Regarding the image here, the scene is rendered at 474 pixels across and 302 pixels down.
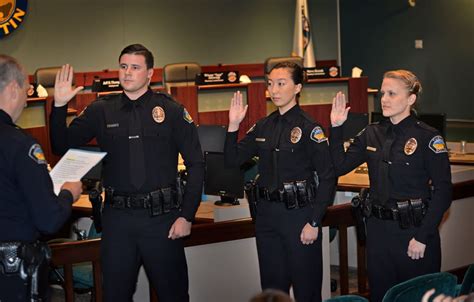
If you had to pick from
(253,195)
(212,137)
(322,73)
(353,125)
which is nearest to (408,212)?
(253,195)

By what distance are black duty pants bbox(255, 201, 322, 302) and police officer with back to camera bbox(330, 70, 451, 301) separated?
0.29 meters

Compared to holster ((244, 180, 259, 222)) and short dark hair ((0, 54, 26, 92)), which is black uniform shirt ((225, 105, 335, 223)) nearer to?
holster ((244, 180, 259, 222))

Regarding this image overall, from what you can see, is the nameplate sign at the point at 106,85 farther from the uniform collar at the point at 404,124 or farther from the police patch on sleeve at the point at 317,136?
the uniform collar at the point at 404,124

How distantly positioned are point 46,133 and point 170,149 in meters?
4.71

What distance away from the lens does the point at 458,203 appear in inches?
219

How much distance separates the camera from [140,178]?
392cm

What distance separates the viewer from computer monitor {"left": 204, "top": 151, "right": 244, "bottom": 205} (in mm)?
5348

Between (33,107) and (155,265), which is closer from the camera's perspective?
(155,265)

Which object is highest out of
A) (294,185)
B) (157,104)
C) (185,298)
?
(157,104)

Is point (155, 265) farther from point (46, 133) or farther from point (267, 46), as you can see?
point (267, 46)

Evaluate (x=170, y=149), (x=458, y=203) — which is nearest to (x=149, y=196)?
(x=170, y=149)

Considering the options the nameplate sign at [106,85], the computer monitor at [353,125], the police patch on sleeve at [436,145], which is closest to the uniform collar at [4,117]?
the police patch on sleeve at [436,145]

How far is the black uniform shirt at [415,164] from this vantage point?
13.0 feet

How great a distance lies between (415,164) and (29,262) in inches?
72.7
